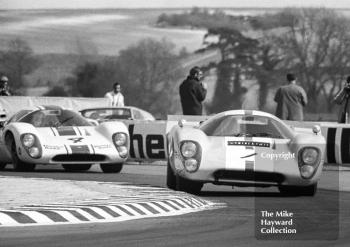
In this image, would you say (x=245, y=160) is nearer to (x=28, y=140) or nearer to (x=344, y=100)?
(x=28, y=140)

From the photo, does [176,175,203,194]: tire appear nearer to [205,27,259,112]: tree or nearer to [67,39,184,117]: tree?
[205,27,259,112]: tree

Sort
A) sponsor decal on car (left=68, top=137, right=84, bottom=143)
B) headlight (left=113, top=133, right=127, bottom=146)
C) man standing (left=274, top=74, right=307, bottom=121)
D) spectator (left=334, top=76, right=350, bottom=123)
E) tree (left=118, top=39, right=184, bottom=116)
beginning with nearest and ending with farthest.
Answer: sponsor decal on car (left=68, top=137, right=84, bottom=143), headlight (left=113, top=133, right=127, bottom=146), man standing (left=274, top=74, right=307, bottom=121), spectator (left=334, top=76, right=350, bottom=123), tree (left=118, top=39, right=184, bottom=116)

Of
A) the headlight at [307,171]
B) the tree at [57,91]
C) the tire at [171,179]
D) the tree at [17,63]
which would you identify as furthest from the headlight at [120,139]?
the tree at [17,63]

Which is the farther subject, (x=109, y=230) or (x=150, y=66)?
(x=150, y=66)

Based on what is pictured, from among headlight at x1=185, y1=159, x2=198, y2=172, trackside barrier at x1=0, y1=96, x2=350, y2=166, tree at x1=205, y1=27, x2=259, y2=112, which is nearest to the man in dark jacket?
trackside barrier at x1=0, y1=96, x2=350, y2=166

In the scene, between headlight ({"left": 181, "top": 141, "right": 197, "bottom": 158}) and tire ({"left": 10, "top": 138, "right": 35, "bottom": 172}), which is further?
tire ({"left": 10, "top": 138, "right": 35, "bottom": 172})

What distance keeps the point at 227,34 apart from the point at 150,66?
204 centimetres

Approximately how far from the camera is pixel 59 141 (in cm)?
1523

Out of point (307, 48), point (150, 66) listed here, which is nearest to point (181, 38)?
point (150, 66)

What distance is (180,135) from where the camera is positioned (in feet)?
37.3

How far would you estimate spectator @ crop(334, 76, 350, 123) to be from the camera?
19.4 meters

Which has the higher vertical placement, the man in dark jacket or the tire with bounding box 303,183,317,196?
the man in dark jacket


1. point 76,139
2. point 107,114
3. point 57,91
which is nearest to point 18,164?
point 76,139

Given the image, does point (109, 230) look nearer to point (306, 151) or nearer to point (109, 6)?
point (306, 151)
